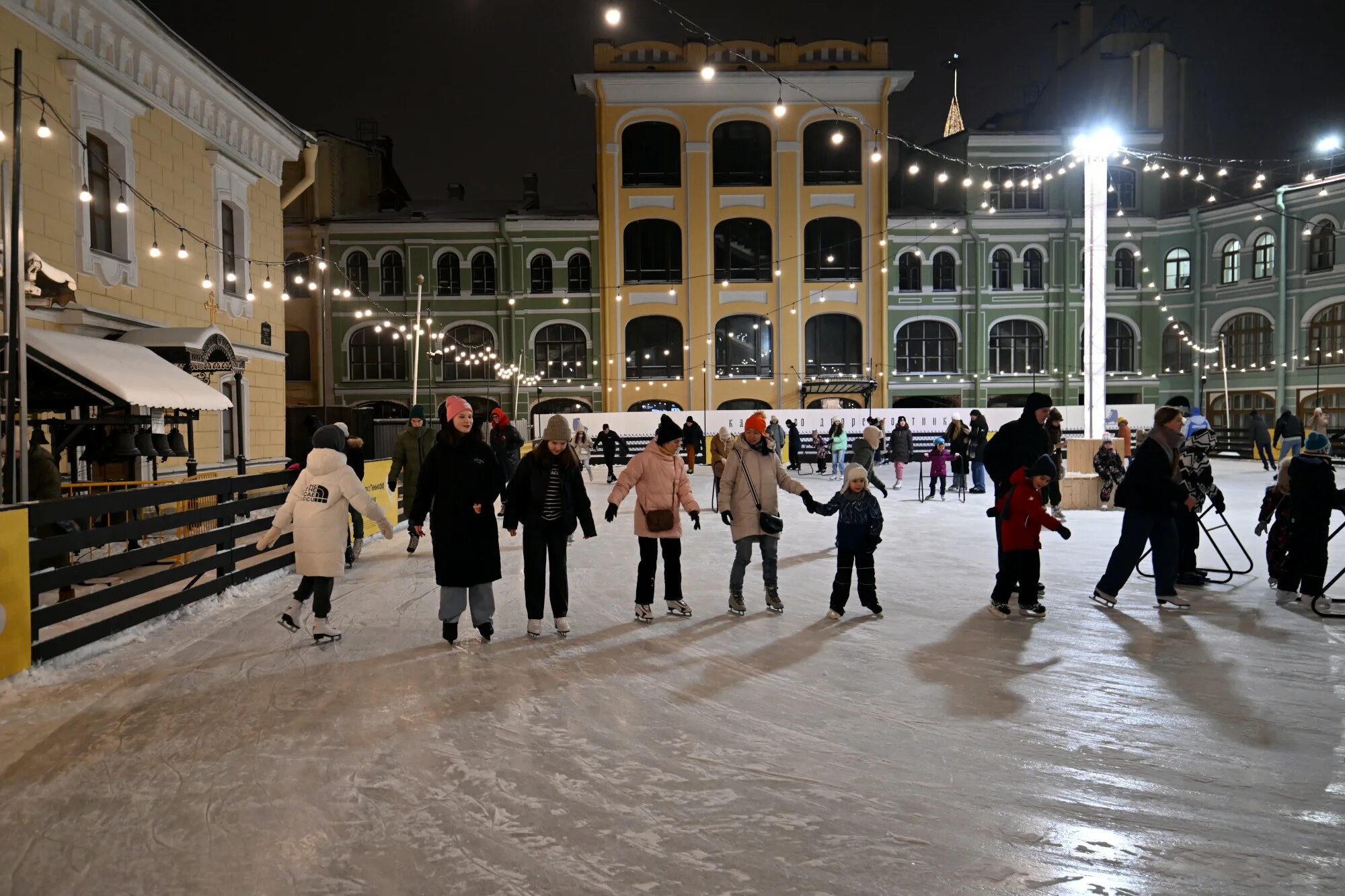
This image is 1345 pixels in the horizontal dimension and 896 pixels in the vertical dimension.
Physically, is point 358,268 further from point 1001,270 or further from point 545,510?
point 545,510

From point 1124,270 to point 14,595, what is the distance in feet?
130

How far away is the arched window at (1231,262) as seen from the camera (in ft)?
109

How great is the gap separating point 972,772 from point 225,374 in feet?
50.0

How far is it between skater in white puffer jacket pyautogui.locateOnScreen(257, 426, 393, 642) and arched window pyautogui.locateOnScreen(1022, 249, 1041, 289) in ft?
115

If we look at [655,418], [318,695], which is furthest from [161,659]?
[655,418]

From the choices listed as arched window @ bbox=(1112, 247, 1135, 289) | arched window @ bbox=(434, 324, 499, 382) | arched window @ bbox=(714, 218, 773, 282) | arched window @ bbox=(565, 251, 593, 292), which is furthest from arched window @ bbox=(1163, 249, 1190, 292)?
arched window @ bbox=(434, 324, 499, 382)

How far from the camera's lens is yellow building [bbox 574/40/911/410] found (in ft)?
114

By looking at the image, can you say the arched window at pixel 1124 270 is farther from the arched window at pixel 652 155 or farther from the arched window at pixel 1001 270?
the arched window at pixel 652 155

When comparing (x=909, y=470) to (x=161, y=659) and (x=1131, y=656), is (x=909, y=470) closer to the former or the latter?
(x=1131, y=656)

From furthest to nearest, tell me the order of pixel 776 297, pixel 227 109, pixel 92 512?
pixel 776 297
pixel 227 109
pixel 92 512

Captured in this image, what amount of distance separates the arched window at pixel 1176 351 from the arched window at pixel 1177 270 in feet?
5.09

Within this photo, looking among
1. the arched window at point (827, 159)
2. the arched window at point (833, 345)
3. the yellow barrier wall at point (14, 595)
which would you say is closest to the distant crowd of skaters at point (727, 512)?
the yellow barrier wall at point (14, 595)

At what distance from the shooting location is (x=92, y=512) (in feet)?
19.9

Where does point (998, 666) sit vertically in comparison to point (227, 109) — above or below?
below
